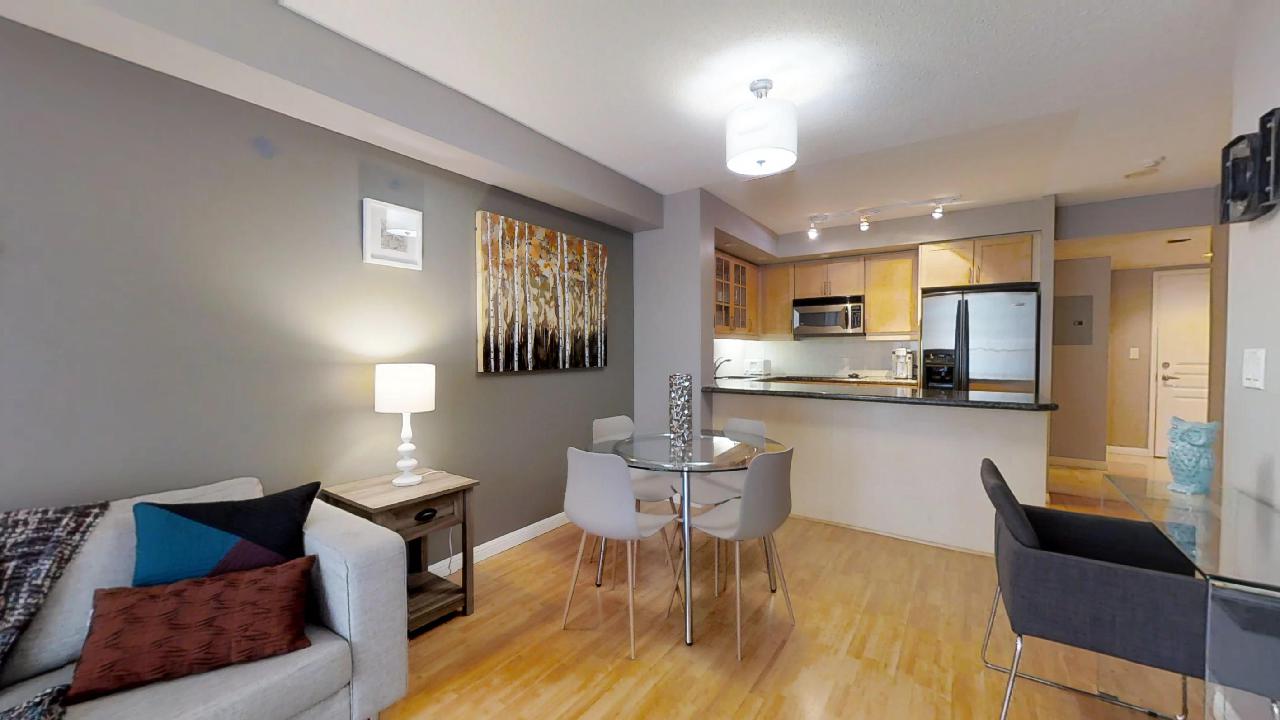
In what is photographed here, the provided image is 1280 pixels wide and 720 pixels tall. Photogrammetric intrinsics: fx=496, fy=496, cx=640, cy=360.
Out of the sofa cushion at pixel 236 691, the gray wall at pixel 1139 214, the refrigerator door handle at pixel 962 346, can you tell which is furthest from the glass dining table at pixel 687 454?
the gray wall at pixel 1139 214

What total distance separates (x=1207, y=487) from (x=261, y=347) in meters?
3.52

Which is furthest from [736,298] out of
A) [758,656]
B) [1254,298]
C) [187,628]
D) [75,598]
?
[75,598]

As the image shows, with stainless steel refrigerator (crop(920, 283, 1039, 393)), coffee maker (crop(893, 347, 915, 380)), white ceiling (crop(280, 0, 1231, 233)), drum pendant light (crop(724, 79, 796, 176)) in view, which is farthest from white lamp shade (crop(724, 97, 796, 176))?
coffee maker (crop(893, 347, 915, 380))

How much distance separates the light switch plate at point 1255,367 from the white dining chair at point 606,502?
202 centimetres

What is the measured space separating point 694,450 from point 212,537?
6.21ft

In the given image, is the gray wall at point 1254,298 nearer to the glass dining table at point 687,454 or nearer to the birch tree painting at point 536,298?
the glass dining table at point 687,454

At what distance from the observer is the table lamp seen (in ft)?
7.32

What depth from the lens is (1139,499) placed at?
5.17 ft

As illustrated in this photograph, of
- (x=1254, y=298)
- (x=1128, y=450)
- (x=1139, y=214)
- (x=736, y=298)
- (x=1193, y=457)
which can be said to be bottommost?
(x=1128, y=450)

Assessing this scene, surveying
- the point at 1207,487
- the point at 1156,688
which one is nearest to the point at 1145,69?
the point at 1207,487

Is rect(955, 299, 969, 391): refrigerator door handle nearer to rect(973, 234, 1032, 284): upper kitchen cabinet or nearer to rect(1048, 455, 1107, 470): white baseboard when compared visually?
rect(973, 234, 1032, 284): upper kitchen cabinet

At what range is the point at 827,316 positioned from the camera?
17.8 feet

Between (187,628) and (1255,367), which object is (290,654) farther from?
(1255,367)

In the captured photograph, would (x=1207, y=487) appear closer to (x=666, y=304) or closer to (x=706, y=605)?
(x=706, y=605)
